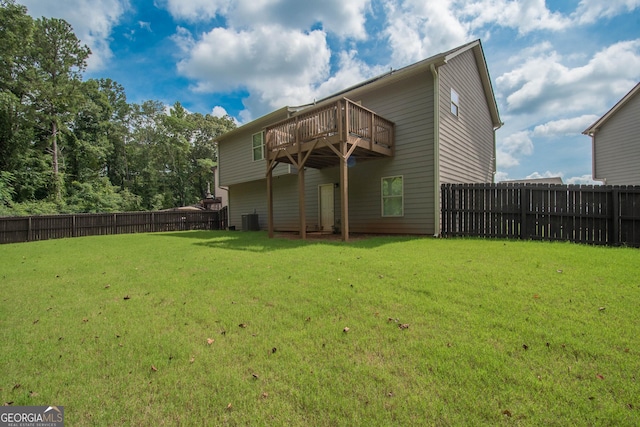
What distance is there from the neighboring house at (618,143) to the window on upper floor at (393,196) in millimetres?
12271

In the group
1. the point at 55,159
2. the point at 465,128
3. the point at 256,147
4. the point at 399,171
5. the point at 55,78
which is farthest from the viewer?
the point at 55,78

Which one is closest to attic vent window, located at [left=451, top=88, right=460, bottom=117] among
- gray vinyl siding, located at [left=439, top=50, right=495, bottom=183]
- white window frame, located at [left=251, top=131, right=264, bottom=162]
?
gray vinyl siding, located at [left=439, top=50, right=495, bottom=183]

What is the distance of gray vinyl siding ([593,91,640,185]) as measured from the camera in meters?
13.3

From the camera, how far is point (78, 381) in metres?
2.13

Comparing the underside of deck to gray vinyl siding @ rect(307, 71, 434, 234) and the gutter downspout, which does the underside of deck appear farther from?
the gutter downspout

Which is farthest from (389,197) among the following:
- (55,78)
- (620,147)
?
(55,78)

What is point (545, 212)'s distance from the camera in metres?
7.69

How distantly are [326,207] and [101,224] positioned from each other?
12.8 metres

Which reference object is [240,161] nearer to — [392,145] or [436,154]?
[392,145]

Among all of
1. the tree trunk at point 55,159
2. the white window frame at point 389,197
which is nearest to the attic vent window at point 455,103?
the white window frame at point 389,197

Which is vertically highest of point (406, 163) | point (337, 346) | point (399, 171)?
point (406, 163)

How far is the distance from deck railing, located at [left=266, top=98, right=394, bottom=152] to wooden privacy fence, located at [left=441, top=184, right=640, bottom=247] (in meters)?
2.88

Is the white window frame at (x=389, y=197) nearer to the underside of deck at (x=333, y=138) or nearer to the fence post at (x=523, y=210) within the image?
the underside of deck at (x=333, y=138)

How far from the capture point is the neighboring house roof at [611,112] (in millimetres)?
13156
